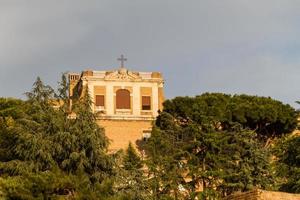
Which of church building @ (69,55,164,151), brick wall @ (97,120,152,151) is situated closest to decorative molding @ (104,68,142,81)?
church building @ (69,55,164,151)

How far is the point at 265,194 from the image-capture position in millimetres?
21016

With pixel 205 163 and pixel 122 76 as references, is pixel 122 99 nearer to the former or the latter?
pixel 122 76

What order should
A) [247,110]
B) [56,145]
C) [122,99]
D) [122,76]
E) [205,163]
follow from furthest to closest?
[122,76], [122,99], [247,110], [205,163], [56,145]

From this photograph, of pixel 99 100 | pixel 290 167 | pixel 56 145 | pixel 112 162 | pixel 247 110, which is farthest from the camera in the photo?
pixel 99 100

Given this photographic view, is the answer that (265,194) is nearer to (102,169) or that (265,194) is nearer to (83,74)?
(102,169)

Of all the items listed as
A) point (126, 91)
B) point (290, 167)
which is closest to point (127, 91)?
point (126, 91)

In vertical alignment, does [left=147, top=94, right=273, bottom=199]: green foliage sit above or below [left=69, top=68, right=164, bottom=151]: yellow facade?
below

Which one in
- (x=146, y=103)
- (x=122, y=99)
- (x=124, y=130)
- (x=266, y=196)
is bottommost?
(x=266, y=196)

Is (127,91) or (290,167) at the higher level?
(127,91)

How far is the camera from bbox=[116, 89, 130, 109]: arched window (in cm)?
7044

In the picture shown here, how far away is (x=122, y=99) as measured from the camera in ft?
232

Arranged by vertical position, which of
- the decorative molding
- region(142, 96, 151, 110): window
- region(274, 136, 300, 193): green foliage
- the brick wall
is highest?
the decorative molding

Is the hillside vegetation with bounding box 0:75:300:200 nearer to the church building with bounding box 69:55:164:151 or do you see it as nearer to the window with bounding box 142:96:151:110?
the church building with bounding box 69:55:164:151

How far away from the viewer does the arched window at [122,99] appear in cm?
7044
